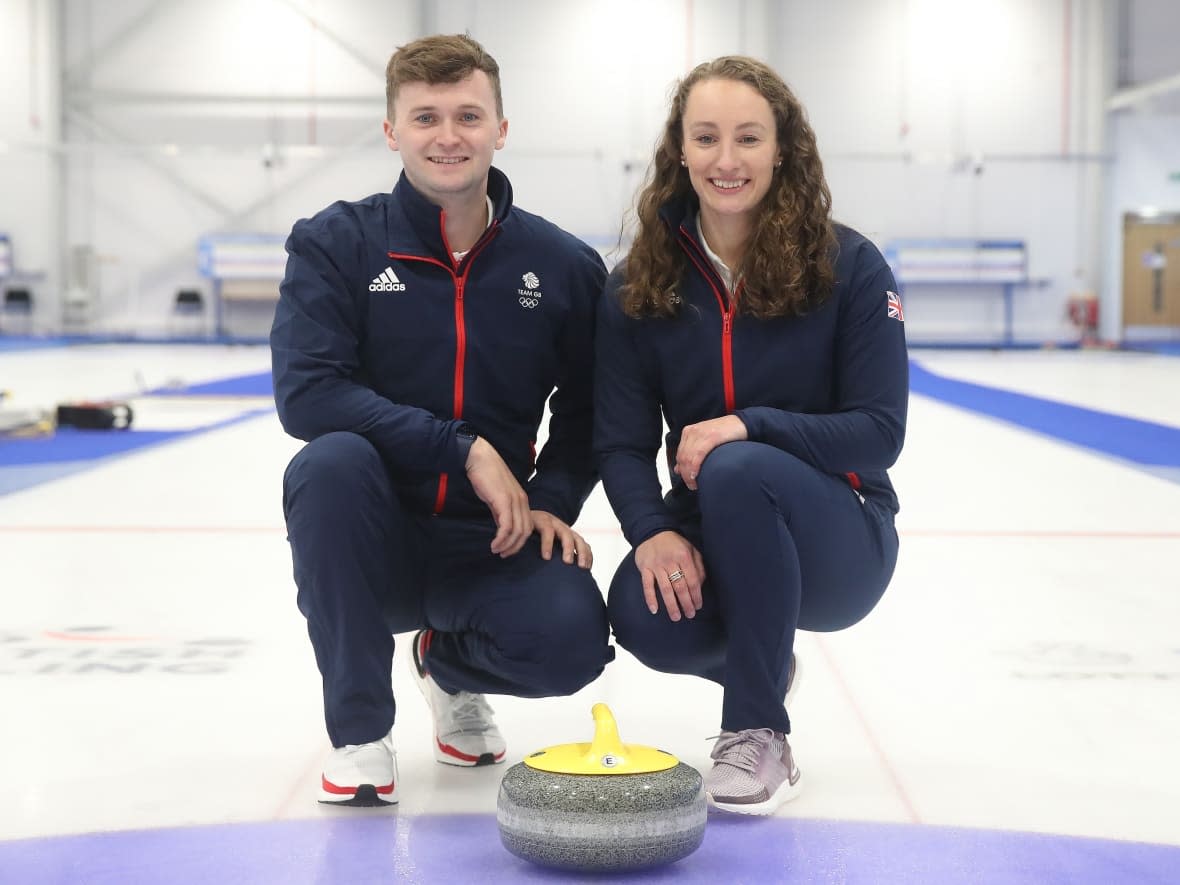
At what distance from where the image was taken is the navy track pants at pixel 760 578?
1.96 meters

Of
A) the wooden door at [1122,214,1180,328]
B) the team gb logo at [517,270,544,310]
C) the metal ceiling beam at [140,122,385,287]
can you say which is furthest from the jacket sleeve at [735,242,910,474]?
the wooden door at [1122,214,1180,328]

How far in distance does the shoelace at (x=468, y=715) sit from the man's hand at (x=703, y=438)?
53 centimetres

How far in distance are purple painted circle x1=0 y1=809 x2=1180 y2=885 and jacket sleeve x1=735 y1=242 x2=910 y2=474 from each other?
522 millimetres

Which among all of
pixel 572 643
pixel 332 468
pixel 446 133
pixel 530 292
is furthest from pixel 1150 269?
pixel 332 468

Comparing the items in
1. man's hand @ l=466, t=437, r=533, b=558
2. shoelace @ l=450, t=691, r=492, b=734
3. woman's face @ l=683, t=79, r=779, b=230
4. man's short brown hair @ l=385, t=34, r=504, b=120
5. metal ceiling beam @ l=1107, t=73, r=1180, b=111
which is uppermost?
metal ceiling beam @ l=1107, t=73, r=1180, b=111

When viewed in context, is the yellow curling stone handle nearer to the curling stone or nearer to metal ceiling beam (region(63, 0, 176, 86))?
the curling stone

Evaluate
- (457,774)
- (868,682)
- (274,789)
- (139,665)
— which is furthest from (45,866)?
(868,682)

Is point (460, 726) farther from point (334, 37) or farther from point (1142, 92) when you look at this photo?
point (334, 37)

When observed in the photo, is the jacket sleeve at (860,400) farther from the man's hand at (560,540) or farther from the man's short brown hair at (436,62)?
the man's short brown hair at (436,62)

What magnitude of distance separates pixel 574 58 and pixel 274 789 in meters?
17.6

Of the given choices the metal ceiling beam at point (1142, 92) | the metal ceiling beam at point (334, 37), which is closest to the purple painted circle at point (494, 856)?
the metal ceiling beam at point (1142, 92)

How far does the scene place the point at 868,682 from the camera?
274cm

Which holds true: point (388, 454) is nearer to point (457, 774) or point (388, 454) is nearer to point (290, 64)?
point (457, 774)

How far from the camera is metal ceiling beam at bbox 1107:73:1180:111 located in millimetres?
17417
